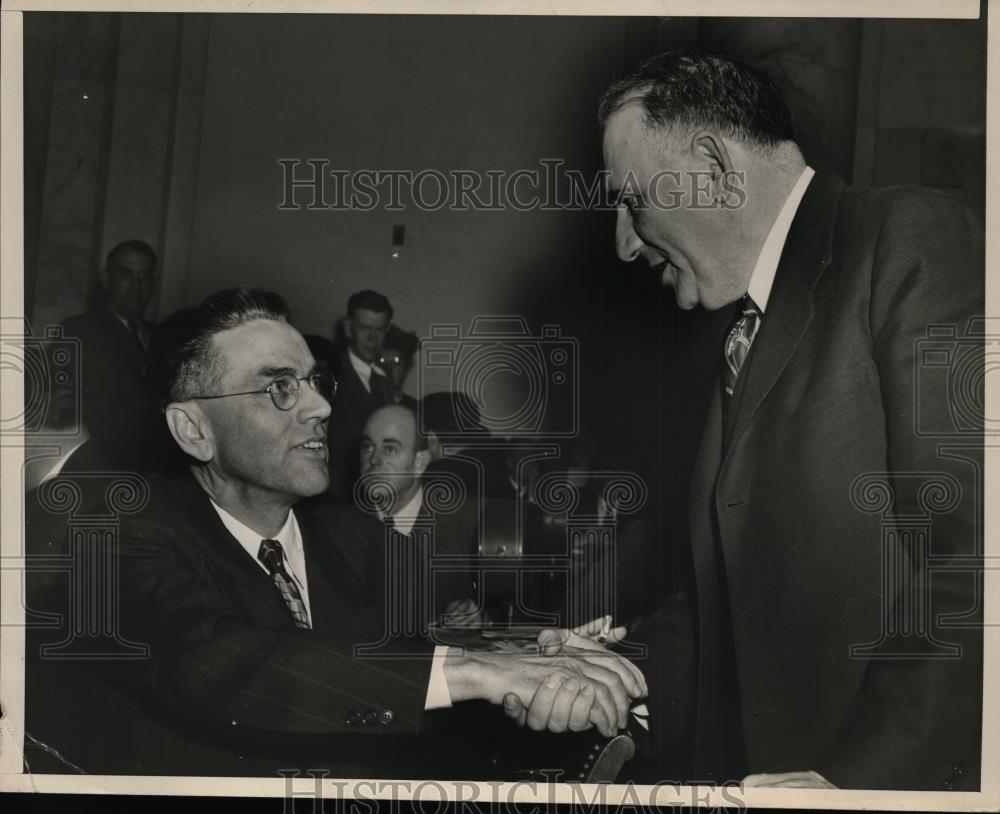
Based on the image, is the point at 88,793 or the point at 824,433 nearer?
the point at 824,433

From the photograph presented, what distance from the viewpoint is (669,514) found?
3842 millimetres

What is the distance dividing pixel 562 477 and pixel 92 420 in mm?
1645

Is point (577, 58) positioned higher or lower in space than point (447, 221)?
higher

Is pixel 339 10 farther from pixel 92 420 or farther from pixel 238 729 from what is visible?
pixel 238 729

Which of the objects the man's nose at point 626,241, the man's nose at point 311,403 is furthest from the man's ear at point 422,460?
the man's nose at point 626,241

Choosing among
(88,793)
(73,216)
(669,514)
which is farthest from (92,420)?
(669,514)

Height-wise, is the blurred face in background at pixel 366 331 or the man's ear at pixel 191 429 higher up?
the blurred face in background at pixel 366 331

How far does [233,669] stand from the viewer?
12.5 ft

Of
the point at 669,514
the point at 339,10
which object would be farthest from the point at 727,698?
the point at 339,10

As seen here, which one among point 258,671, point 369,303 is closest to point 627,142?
point 369,303

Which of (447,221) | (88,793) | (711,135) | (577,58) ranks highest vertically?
(577,58)

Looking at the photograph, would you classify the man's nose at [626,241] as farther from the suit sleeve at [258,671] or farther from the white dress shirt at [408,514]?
the suit sleeve at [258,671]

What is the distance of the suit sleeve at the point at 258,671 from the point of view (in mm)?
→ 3809

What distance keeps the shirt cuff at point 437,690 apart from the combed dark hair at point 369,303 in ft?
3.93
